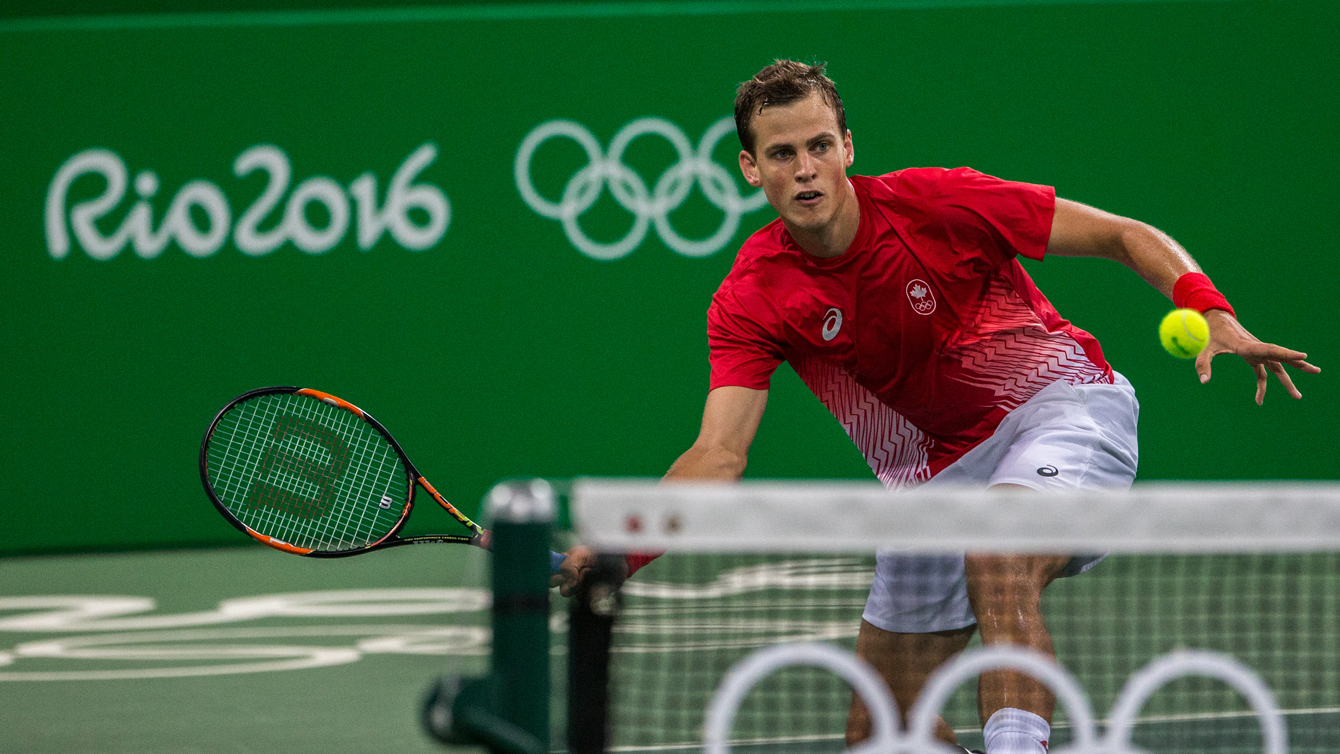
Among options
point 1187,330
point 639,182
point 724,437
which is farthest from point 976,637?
point 639,182

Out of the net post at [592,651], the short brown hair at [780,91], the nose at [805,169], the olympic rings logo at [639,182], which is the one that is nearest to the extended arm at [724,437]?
the nose at [805,169]

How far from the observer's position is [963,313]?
305 cm

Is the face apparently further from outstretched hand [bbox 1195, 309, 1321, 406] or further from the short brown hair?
outstretched hand [bbox 1195, 309, 1321, 406]

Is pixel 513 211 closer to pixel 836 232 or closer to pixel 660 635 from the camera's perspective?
pixel 660 635

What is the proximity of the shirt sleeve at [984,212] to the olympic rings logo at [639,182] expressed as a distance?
3.96 metres

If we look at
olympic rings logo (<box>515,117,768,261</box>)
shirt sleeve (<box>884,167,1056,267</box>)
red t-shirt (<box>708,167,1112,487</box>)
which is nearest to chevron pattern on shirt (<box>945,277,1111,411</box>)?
red t-shirt (<box>708,167,1112,487</box>)

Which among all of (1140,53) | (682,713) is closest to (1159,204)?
(1140,53)

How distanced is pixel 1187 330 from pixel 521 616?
1.55m

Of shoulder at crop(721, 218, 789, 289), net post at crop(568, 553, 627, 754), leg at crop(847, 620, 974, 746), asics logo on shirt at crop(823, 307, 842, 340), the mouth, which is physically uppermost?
the mouth

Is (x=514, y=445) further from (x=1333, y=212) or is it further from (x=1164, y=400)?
(x=1333, y=212)

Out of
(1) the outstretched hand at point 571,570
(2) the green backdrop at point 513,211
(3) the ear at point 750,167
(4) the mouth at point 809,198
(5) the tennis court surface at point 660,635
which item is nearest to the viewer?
(5) the tennis court surface at point 660,635

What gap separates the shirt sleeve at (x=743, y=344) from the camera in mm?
2975

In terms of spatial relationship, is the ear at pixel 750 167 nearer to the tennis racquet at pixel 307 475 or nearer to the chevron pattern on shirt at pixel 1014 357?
the chevron pattern on shirt at pixel 1014 357

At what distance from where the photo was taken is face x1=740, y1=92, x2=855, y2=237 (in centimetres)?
291
